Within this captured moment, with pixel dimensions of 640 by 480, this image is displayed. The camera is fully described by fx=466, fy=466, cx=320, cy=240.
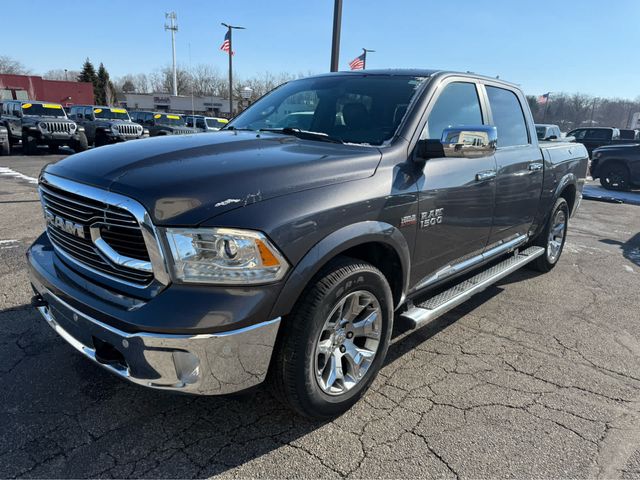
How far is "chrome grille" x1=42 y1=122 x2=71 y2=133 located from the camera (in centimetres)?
1669

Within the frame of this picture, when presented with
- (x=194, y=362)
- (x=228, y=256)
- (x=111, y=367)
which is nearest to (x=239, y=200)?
(x=228, y=256)

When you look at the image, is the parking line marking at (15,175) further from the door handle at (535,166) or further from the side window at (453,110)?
the door handle at (535,166)

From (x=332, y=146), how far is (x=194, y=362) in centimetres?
150

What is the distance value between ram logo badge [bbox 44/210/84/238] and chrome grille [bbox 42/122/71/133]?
54.4ft

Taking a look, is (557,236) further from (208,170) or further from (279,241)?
(208,170)

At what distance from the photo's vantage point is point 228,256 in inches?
78.3

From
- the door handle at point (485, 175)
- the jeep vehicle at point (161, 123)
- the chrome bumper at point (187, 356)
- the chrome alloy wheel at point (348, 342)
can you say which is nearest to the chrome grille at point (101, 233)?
the chrome bumper at point (187, 356)

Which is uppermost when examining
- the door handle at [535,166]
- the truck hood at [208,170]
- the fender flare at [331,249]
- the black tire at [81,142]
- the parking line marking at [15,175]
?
the truck hood at [208,170]

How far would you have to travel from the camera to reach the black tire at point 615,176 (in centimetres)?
1350

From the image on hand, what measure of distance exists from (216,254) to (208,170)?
1.47 ft

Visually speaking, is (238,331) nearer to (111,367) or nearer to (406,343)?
(111,367)

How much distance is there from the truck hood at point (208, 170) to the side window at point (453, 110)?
653 mm

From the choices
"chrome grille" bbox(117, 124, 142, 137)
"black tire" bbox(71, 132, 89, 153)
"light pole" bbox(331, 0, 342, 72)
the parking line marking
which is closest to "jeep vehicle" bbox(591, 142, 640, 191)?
"light pole" bbox(331, 0, 342, 72)

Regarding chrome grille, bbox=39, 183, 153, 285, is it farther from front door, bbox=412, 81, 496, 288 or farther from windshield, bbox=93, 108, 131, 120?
windshield, bbox=93, 108, 131, 120
